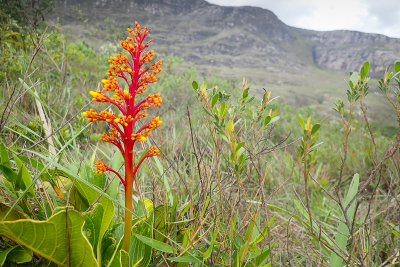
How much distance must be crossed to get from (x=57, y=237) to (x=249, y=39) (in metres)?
126

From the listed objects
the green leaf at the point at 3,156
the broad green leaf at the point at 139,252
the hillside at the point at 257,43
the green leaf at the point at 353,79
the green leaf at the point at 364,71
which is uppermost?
the hillside at the point at 257,43

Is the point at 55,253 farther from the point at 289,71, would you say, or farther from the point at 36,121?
the point at 289,71

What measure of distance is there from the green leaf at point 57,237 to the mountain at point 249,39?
75440 millimetres

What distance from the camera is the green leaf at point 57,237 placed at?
74 centimetres

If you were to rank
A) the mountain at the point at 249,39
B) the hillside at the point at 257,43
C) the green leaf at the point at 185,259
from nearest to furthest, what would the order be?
the green leaf at the point at 185,259 < the hillside at the point at 257,43 < the mountain at the point at 249,39

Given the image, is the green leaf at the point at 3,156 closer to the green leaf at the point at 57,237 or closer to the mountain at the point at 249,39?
the green leaf at the point at 57,237

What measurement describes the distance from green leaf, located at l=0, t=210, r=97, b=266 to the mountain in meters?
75.4

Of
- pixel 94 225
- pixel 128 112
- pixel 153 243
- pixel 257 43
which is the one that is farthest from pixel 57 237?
pixel 257 43

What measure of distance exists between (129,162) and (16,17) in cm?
639

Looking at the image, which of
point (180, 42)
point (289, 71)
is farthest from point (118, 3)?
point (289, 71)

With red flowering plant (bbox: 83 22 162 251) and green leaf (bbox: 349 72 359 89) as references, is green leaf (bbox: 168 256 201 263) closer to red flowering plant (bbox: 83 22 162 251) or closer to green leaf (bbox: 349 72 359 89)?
red flowering plant (bbox: 83 22 162 251)

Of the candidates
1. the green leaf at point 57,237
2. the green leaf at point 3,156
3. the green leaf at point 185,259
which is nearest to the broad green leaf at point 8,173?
the green leaf at point 3,156

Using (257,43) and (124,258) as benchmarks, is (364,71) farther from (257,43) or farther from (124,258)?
(257,43)

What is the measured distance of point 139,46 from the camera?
894mm
